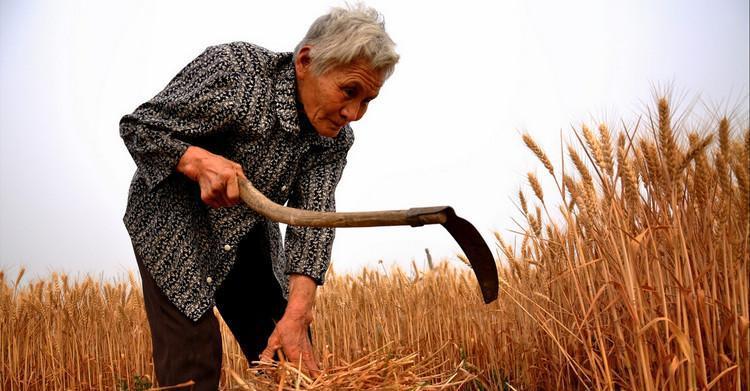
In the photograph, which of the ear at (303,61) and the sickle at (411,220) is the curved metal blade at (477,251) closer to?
the sickle at (411,220)

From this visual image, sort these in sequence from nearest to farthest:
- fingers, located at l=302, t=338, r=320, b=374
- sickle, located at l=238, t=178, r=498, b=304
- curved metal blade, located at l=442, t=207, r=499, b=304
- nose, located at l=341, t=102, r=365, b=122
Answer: sickle, located at l=238, t=178, r=498, b=304 < curved metal blade, located at l=442, t=207, r=499, b=304 < fingers, located at l=302, t=338, r=320, b=374 < nose, located at l=341, t=102, r=365, b=122

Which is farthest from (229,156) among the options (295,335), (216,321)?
(295,335)

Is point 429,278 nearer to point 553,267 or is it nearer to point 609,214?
point 553,267

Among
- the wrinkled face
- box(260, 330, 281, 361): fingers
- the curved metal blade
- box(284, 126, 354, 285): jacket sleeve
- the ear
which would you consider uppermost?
the ear

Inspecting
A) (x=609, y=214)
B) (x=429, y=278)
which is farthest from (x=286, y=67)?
(x=429, y=278)

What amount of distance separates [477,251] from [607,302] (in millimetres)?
895

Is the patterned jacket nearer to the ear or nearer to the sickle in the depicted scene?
the ear

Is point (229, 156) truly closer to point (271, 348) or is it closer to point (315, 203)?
point (315, 203)

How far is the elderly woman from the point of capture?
215 centimetres

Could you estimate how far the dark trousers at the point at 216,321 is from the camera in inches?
86.3

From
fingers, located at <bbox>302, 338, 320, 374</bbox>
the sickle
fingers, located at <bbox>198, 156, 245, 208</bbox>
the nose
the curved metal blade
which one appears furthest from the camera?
the nose

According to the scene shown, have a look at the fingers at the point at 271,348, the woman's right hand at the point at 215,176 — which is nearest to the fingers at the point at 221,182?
the woman's right hand at the point at 215,176

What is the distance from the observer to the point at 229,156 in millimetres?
2348

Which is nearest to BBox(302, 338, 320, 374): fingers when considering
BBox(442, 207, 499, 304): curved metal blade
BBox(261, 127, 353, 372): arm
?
BBox(261, 127, 353, 372): arm
